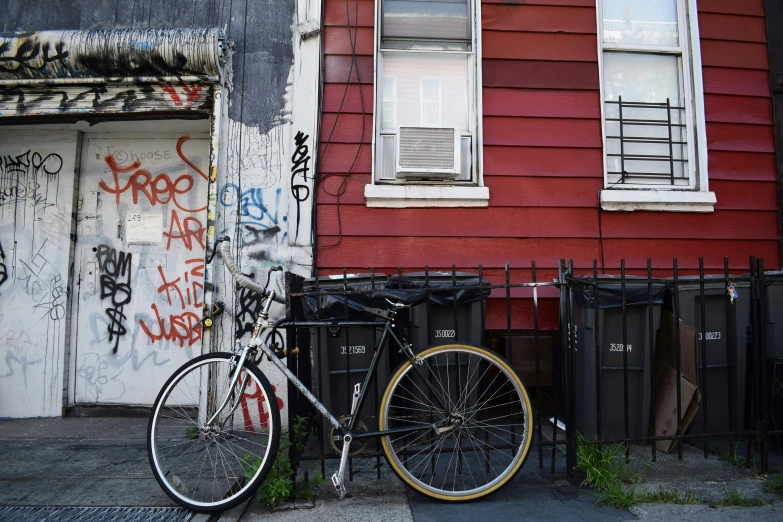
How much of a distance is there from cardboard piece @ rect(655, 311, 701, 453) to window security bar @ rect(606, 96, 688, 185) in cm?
179

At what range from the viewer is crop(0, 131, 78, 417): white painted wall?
492cm

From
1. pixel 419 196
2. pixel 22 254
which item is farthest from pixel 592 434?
pixel 22 254

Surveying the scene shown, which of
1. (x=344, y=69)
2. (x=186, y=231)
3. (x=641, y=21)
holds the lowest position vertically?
(x=186, y=231)

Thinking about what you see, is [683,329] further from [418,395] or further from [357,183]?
[357,183]

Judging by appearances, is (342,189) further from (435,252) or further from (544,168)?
(544,168)

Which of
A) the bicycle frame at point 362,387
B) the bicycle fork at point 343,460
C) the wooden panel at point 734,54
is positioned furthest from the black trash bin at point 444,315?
the wooden panel at point 734,54

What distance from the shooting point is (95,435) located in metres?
4.41

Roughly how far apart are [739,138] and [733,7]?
1.28m

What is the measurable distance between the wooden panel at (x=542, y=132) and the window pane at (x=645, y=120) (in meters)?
0.28

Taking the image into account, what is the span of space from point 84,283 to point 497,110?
13.7 ft

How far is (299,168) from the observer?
471 centimetres

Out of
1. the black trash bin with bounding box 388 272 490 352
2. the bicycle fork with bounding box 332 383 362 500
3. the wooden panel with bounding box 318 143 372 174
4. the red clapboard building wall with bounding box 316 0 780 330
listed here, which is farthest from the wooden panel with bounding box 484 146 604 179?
the bicycle fork with bounding box 332 383 362 500

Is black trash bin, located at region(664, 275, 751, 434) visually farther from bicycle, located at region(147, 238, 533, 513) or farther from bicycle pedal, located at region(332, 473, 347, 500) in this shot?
bicycle pedal, located at region(332, 473, 347, 500)

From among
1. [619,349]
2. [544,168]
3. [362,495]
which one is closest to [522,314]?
[619,349]
